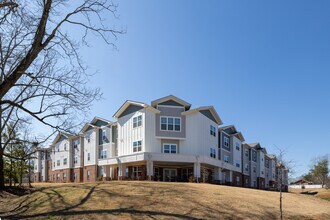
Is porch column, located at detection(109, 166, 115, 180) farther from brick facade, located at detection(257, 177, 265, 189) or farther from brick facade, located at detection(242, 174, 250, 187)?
brick facade, located at detection(257, 177, 265, 189)

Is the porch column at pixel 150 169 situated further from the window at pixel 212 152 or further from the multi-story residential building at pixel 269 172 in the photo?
the multi-story residential building at pixel 269 172

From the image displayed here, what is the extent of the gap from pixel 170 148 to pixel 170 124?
280 centimetres

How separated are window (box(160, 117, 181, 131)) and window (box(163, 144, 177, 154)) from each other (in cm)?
191

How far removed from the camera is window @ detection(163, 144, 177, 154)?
133 ft

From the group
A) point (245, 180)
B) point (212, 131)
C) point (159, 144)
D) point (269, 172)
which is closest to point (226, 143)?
point (212, 131)

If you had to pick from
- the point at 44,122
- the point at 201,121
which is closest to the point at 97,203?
the point at 44,122

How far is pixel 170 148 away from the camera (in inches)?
1602

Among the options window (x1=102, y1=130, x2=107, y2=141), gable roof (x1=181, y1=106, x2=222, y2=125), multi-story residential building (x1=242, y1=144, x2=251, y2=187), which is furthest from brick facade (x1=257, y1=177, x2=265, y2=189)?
window (x1=102, y1=130, x2=107, y2=141)

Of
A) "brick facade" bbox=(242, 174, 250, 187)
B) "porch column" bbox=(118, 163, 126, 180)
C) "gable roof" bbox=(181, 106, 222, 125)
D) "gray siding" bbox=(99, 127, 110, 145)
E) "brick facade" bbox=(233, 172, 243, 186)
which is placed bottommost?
"brick facade" bbox=(242, 174, 250, 187)

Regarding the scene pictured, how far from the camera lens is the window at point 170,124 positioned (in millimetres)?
40375

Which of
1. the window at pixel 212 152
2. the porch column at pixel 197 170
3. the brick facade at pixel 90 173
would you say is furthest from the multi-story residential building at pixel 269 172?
the brick facade at pixel 90 173

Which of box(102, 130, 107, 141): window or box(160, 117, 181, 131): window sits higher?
box(160, 117, 181, 131): window

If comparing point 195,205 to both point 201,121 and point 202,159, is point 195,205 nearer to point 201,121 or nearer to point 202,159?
point 202,159

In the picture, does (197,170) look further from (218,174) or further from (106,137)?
(106,137)
